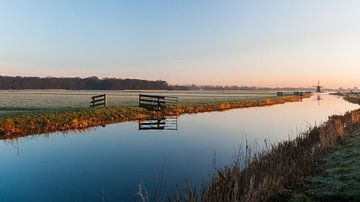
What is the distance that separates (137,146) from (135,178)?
688 cm

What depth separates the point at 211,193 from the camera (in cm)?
773

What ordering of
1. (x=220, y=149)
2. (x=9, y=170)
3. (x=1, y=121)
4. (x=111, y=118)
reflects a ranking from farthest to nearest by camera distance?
(x=111, y=118) → (x=1, y=121) → (x=220, y=149) → (x=9, y=170)

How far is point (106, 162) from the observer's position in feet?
47.7

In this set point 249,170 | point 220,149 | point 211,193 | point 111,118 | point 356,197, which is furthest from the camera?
point 111,118

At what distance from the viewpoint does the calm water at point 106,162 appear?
35.1ft

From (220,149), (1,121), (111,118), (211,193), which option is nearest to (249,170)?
(211,193)

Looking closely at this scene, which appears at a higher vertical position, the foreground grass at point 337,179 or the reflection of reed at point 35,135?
the foreground grass at point 337,179

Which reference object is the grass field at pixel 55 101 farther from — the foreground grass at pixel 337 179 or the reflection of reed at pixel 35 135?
the foreground grass at pixel 337 179

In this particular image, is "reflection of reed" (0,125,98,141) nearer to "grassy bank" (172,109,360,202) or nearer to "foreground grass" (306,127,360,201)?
"grassy bank" (172,109,360,202)

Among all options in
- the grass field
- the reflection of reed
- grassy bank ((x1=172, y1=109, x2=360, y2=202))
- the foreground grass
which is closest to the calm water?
the reflection of reed

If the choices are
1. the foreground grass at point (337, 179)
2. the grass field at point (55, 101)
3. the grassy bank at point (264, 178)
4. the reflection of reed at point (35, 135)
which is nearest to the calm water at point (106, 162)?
the reflection of reed at point (35, 135)

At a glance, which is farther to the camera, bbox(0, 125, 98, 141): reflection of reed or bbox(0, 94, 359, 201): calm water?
bbox(0, 125, 98, 141): reflection of reed

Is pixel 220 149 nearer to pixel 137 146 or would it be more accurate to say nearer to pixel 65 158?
pixel 137 146

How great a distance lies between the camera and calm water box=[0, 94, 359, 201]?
10.7 meters
